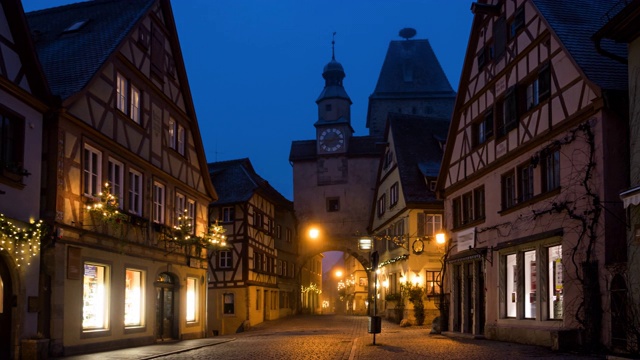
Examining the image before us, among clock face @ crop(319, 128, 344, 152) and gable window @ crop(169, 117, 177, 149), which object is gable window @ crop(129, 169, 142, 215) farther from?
clock face @ crop(319, 128, 344, 152)

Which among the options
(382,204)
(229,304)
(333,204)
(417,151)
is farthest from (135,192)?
(333,204)

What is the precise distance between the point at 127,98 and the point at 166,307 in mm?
7789

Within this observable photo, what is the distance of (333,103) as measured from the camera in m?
67.6

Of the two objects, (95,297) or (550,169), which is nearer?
(95,297)

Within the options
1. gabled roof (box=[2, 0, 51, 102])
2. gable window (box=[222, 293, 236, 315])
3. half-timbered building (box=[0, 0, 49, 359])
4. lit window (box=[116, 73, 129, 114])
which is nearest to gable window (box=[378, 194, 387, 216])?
gable window (box=[222, 293, 236, 315])

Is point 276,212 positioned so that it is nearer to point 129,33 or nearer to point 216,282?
point 216,282

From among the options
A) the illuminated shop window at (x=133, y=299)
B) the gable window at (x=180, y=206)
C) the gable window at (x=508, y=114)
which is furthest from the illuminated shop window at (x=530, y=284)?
the gable window at (x=180, y=206)

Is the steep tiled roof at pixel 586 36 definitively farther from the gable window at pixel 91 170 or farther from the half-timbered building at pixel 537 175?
the gable window at pixel 91 170

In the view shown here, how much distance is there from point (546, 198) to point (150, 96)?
1254 cm

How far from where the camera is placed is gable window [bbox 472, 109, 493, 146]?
2600cm

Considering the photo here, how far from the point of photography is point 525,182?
23219mm

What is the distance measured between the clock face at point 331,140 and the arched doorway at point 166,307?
35925 mm

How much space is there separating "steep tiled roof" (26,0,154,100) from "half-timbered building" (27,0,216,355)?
5 cm

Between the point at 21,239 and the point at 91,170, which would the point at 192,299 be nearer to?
the point at 91,170
